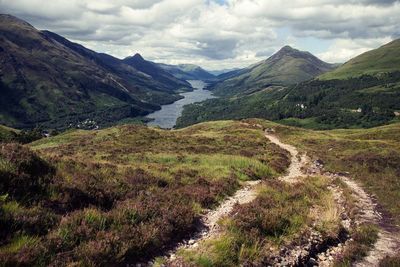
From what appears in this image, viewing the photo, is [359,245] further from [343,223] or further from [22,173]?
[22,173]

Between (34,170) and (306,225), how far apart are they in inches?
439

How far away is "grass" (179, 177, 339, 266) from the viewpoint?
1126 cm

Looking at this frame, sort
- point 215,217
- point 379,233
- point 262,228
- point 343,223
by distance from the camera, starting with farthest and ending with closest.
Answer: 1. point 343,223
2. point 379,233
3. point 215,217
4. point 262,228

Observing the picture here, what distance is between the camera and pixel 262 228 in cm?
1430

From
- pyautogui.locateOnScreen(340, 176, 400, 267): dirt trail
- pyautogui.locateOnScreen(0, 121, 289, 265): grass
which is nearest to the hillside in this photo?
pyautogui.locateOnScreen(0, 121, 289, 265): grass

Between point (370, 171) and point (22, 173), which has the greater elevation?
point (22, 173)

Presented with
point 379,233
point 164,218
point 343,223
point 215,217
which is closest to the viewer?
point 164,218

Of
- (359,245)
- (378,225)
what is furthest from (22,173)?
(378,225)

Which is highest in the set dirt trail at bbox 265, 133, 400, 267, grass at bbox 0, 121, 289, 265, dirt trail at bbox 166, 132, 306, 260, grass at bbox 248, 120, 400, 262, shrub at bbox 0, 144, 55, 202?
shrub at bbox 0, 144, 55, 202

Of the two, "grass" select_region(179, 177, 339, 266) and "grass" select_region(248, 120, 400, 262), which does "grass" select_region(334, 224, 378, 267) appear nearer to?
"grass" select_region(248, 120, 400, 262)

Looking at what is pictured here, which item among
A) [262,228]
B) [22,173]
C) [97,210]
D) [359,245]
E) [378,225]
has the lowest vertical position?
[378,225]

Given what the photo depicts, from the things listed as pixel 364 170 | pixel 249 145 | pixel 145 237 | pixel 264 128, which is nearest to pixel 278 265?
pixel 145 237

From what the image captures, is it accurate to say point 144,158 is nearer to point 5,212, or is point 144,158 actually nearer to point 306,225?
point 306,225

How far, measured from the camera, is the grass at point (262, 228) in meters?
11.3
